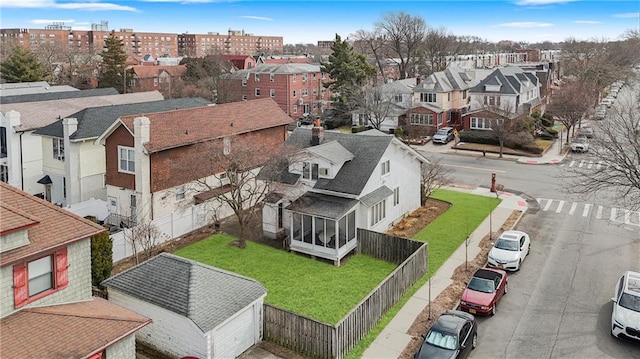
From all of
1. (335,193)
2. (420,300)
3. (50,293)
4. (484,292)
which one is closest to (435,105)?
(335,193)

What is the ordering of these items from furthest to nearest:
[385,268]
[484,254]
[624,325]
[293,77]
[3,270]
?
[293,77], [484,254], [385,268], [624,325], [3,270]

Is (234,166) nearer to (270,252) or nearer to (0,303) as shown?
(270,252)

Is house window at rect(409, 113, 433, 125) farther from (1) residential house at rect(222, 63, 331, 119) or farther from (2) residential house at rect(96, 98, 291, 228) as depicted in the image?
(2) residential house at rect(96, 98, 291, 228)

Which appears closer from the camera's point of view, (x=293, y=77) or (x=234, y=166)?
(x=234, y=166)

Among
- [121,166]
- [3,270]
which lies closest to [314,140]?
[121,166]

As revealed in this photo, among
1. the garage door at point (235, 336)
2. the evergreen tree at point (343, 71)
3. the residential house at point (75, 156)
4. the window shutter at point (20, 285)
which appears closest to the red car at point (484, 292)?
the garage door at point (235, 336)

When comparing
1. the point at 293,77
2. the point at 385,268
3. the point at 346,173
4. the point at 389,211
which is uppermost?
the point at 293,77
